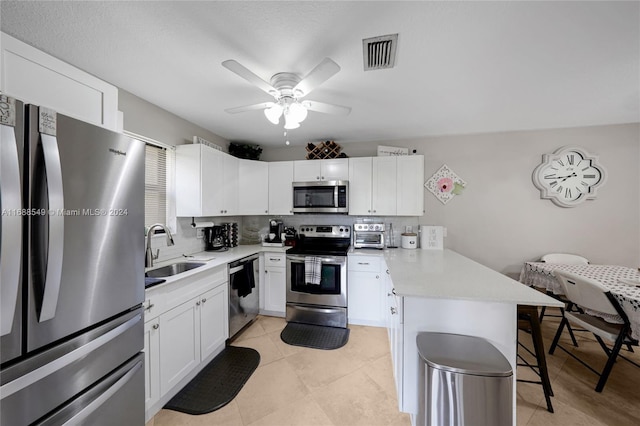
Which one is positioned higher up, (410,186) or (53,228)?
(410,186)

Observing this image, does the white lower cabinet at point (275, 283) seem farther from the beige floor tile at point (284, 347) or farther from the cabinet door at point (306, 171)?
the cabinet door at point (306, 171)

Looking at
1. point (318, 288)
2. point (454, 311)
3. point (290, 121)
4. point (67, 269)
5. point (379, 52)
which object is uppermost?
point (379, 52)

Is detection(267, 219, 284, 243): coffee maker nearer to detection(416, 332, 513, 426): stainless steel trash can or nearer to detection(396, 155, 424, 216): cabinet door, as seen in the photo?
detection(396, 155, 424, 216): cabinet door

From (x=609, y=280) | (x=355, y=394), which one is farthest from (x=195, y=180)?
(x=609, y=280)

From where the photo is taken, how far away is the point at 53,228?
87 centimetres

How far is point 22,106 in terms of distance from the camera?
82 cm

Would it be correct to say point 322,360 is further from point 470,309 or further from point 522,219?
point 522,219

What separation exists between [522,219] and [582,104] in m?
1.40

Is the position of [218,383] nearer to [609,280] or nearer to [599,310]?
[599,310]

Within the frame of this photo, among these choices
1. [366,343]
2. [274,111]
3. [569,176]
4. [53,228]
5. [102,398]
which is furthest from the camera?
[569,176]

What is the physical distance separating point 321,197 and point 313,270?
3.24 feet

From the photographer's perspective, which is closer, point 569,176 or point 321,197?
point 569,176

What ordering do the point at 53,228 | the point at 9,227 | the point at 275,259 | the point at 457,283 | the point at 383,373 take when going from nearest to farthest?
the point at 9,227
the point at 53,228
the point at 457,283
the point at 383,373
the point at 275,259

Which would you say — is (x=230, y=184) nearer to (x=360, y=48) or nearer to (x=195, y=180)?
(x=195, y=180)
